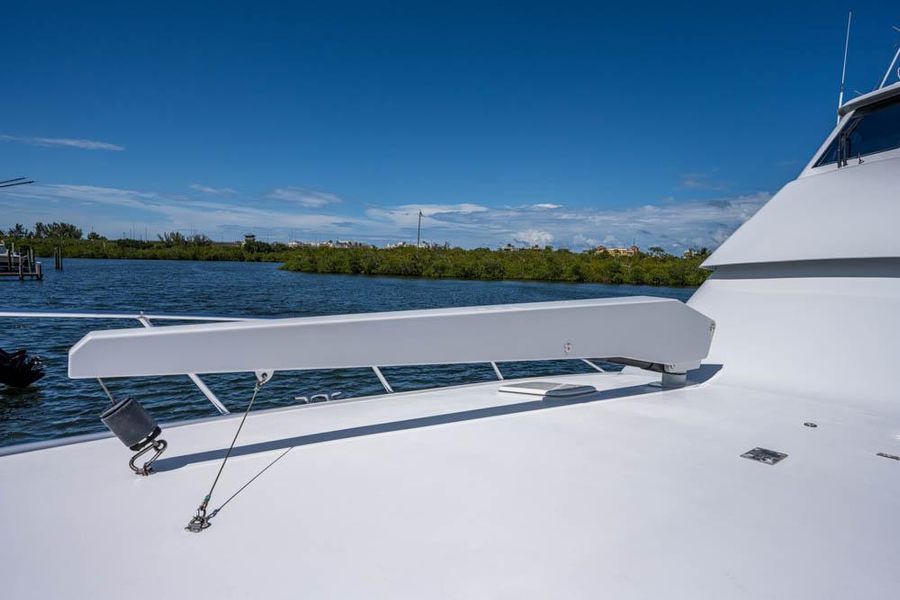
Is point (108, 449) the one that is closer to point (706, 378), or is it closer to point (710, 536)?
point (710, 536)

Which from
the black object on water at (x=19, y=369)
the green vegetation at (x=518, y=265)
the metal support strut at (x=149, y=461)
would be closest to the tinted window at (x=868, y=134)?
the metal support strut at (x=149, y=461)

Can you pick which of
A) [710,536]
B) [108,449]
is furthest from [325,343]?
[710,536]

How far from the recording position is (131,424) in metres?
1.81

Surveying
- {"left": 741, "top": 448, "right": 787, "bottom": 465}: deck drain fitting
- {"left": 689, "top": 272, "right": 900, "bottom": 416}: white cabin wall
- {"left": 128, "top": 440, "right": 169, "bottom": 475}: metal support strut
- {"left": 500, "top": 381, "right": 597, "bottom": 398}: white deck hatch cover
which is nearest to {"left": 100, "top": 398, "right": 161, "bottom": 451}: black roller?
{"left": 128, "top": 440, "right": 169, "bottom": 475}: metal support strut

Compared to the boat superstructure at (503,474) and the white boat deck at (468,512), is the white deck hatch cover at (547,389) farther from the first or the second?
the white boat deck at (468,512)

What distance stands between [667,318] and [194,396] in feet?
24.2

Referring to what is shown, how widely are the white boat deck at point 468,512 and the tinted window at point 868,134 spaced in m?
2.81

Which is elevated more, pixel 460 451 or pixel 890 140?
pixel 890 140

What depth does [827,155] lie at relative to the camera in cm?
455

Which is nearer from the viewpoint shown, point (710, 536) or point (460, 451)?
point (710, 536)

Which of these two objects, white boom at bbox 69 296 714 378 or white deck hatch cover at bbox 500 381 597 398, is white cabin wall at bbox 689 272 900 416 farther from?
white deck hatch cover at bbox 500 381 597 398

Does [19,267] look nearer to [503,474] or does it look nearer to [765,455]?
[503,474]

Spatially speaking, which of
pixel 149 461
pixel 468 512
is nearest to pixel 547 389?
pixel 468 512

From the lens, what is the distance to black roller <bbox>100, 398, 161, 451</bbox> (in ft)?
5.79
